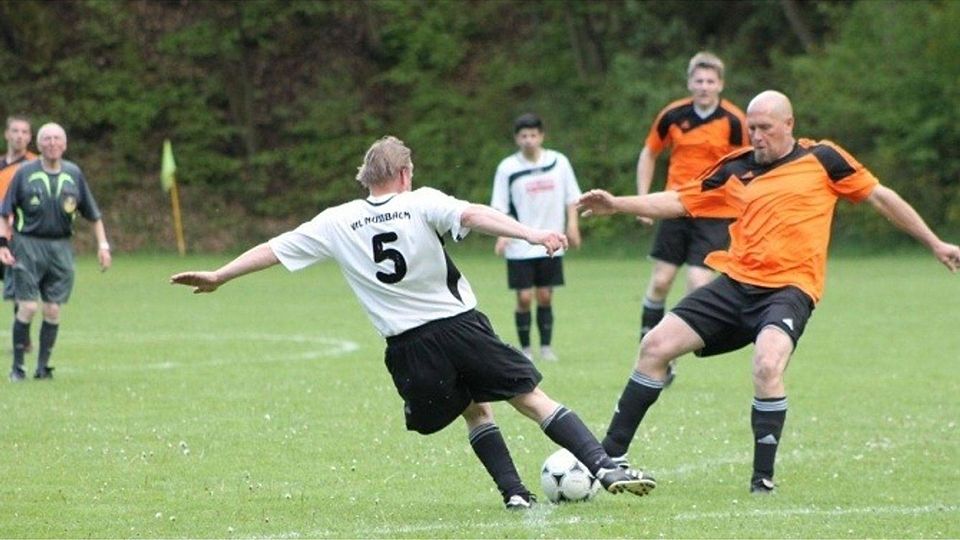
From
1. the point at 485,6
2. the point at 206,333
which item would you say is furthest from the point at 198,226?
the point at 206,333

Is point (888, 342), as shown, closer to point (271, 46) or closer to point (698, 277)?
point (698, 277)

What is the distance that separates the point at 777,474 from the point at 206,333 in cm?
1075

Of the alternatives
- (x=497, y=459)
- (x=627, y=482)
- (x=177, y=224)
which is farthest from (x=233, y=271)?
(x=177, y=224)

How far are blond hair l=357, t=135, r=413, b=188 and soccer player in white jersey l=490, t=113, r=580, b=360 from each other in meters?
7.81

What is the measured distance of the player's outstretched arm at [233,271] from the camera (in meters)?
7.65

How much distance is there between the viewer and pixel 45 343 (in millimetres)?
13992

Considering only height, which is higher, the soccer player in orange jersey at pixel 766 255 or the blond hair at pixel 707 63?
the blond hair at pixel 707 63

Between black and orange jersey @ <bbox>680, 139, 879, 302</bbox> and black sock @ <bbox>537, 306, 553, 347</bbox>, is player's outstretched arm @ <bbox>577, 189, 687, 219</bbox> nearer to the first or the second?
black and orange jersey @ <bbox>680, 139, 879, 302</bbox>

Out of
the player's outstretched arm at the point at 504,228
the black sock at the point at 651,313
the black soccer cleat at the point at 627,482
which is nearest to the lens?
the player's outstretched arm at the point at 504,228

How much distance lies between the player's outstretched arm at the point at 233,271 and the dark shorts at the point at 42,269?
21.3ft

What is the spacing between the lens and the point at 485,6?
4106 centimetres

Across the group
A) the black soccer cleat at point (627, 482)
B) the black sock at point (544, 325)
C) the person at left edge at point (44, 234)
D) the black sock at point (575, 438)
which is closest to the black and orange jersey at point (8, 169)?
the person at left edge at point (44, 234)

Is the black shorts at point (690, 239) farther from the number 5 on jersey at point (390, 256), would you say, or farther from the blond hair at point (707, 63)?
the number 5 on jersey at point (390, 256)

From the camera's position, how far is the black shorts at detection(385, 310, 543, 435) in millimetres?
7629
